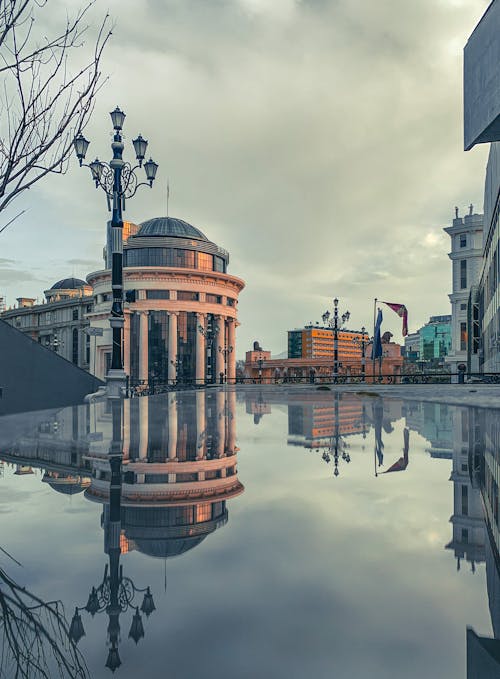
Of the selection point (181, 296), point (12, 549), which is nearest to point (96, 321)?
point (181, 296)

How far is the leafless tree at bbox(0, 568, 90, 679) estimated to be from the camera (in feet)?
6.11

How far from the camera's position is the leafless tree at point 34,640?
73.4 inches

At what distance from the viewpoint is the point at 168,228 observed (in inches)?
3319

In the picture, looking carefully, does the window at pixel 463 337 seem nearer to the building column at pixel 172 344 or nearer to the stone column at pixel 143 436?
the building column at pixel 172 344

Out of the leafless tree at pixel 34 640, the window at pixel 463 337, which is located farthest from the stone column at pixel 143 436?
the window at pixel 463 337

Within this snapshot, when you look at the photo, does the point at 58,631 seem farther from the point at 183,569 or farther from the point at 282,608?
the point at 282,608

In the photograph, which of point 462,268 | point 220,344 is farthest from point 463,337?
point 220,344

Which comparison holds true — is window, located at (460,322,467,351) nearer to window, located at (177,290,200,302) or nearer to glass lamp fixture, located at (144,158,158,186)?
window, located at (177,290,200,302)

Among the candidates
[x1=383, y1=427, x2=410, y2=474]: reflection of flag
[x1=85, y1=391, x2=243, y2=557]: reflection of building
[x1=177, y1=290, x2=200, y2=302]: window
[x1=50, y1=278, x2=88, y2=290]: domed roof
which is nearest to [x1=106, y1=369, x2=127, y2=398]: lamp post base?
[x1=85, y1=391, x2=243, y2=557]: reflection of building

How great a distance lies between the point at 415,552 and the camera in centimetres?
299

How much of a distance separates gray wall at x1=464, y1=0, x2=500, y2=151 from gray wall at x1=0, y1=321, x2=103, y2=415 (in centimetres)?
2267

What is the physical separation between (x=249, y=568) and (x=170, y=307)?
76.1m

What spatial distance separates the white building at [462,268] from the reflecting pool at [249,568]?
240 ft

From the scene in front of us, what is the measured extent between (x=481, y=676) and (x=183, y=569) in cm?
155
